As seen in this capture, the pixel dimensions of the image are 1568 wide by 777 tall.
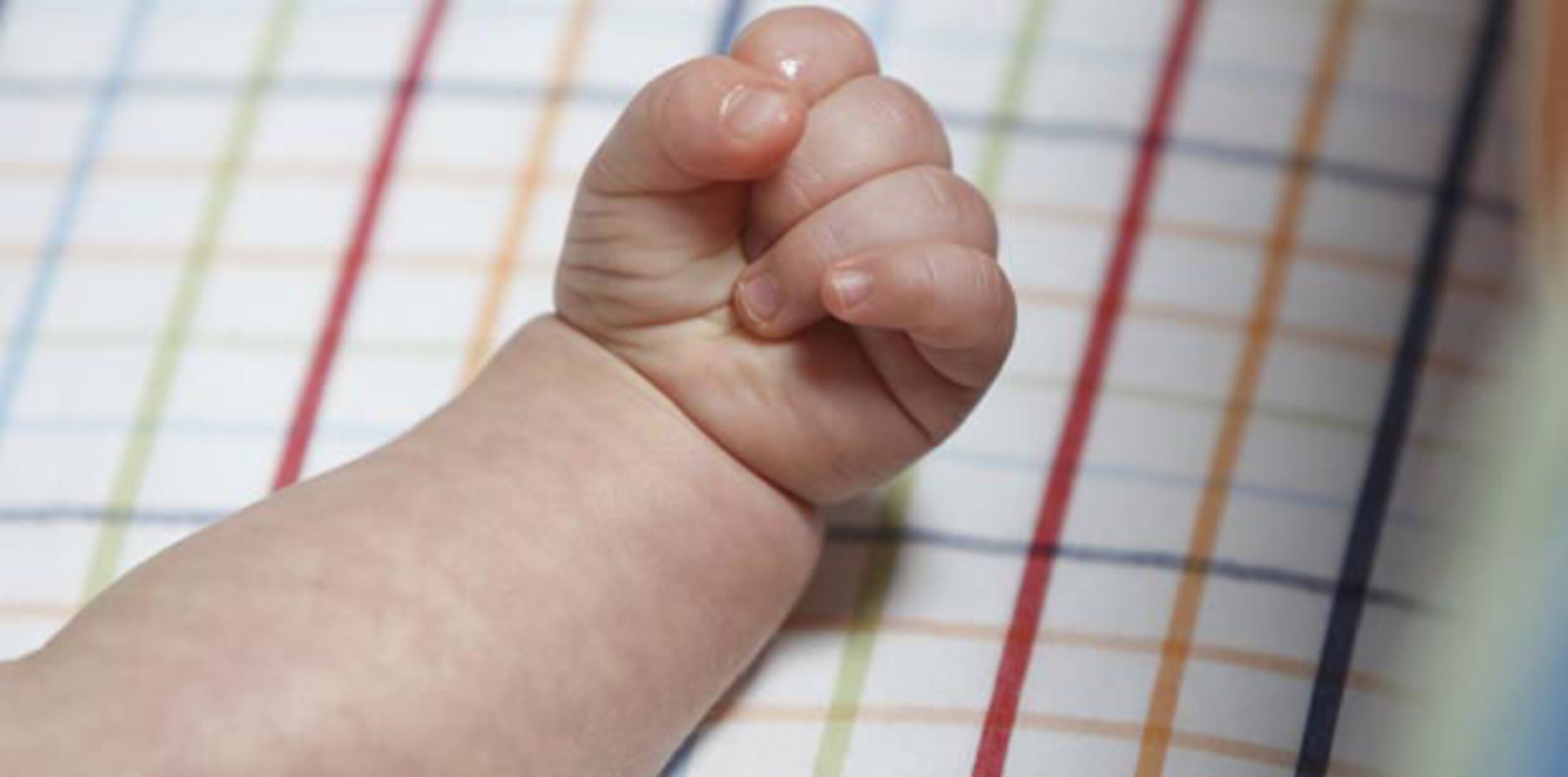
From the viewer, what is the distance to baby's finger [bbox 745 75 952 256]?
2.29ft

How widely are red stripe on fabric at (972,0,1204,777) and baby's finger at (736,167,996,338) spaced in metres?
0.12

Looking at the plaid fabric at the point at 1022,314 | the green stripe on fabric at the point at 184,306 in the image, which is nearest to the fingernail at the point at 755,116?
the plaid fabric at the point at 1022,314

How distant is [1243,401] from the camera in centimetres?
82

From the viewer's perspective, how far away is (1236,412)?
82 cm

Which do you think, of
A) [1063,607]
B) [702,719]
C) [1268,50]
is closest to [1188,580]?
[1063,607]

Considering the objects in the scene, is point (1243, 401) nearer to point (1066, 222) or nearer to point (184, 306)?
point (1066, 222)

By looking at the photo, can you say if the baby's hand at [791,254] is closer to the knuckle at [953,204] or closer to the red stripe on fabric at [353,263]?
the knuckle at [953,204]

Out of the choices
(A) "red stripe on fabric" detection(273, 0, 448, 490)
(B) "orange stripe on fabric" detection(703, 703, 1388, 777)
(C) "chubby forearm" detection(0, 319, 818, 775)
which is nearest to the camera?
(C) "chubby forearm" detection(0, 319, 818, 775)

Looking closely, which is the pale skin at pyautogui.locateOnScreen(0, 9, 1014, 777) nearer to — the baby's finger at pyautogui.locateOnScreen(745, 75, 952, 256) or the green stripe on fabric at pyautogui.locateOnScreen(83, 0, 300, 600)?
the baby's finger at pyautogui.locateOnScreen(745, 75, 952, 256)

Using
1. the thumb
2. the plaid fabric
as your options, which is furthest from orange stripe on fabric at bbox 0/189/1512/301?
the thumb

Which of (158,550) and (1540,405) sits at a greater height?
(1540,405)

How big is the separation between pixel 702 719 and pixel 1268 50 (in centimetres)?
40

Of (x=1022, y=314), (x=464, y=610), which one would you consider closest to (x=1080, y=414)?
(x=1022, y=314)

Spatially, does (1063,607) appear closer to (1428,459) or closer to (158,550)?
(1428,459)
